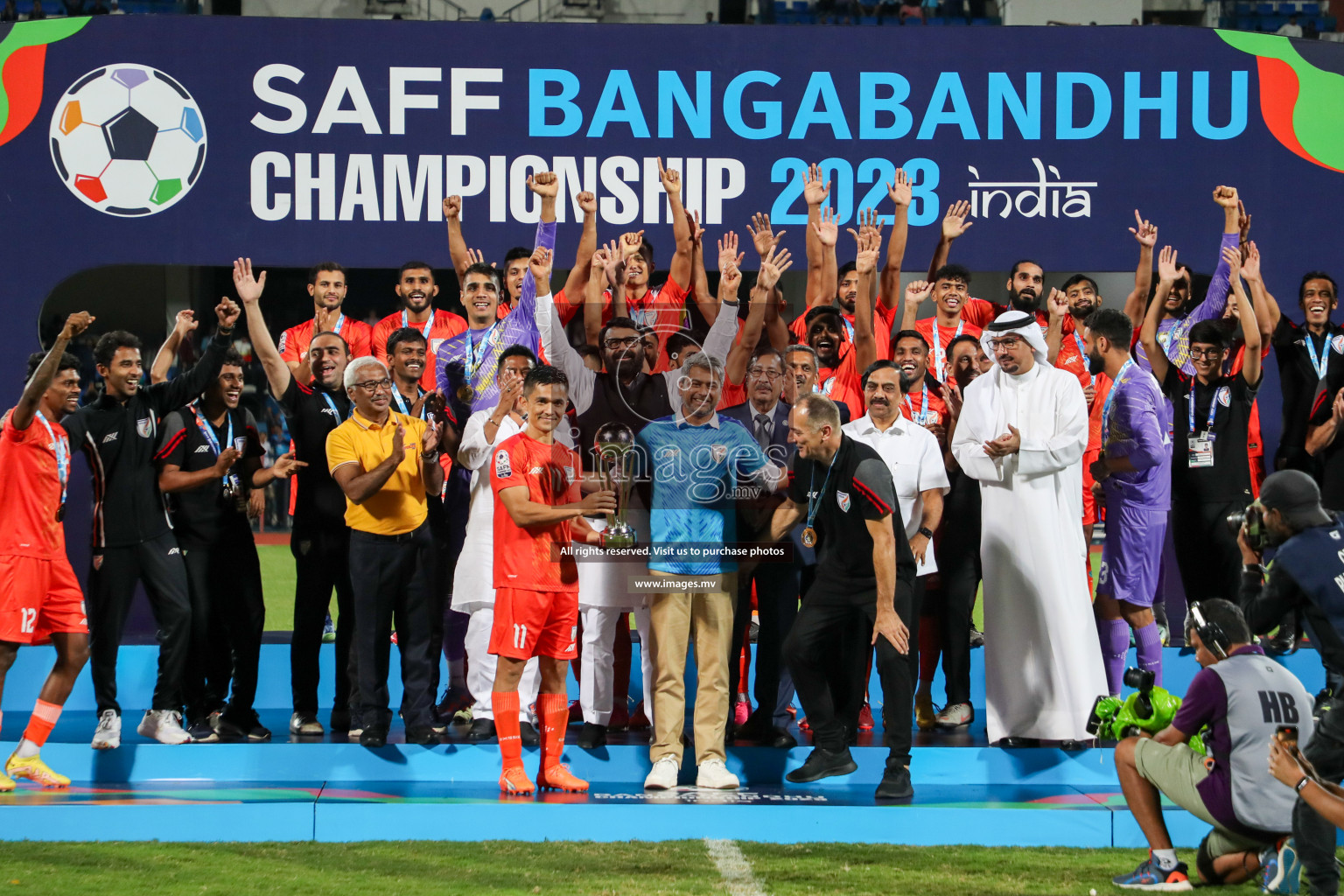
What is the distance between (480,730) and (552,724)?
2.18 ft

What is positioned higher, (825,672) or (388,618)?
(388,618)

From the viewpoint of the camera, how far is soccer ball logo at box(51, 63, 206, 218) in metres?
8.05

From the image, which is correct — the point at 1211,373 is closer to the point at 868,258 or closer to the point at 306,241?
the point at 868,258

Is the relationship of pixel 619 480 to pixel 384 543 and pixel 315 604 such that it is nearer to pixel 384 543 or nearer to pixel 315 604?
pixel 384 543

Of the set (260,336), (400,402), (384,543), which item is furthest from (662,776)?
(260,336)

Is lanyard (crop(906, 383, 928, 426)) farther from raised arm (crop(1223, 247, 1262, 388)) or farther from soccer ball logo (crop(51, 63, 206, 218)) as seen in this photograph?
soccer ball logo (crop(51, 63, 206, 218))

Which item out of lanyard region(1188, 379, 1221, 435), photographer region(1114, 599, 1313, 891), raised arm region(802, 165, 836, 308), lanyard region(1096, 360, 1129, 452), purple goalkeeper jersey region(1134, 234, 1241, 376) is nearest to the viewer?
photographer region(1114, 599, 1313, 891)

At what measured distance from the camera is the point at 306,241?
8219 millimetres

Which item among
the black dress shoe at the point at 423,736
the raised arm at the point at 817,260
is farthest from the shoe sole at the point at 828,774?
the raised arm at the point at 817,260

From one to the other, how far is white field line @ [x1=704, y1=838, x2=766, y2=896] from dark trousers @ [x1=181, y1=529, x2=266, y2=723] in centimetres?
251

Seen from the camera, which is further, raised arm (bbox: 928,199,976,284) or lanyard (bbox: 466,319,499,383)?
raised arm (bbox: 928,199,976,284)

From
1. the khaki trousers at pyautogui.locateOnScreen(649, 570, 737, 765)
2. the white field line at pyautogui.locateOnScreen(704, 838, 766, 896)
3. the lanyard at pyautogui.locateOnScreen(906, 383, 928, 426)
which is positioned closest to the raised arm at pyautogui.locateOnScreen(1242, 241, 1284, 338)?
the lanyard at pyautogui.locateOnScreen(906, 383, 928, 426)

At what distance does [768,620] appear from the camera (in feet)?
20.9

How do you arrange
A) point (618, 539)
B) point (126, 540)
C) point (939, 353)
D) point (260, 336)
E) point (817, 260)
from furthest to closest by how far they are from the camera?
point (939, 353) < point (817, 260) < point (260, 336) < point (126, 540) < point (618, 539)
